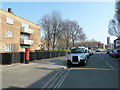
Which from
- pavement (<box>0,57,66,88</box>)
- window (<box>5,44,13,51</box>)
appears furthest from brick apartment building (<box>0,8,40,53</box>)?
pavement (<box>0,57,66,88</box>)

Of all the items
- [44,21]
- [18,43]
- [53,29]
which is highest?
[44,21]

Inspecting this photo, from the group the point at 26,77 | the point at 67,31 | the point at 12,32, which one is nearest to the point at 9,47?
the point at 12,32

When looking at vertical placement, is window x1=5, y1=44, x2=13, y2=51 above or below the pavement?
above

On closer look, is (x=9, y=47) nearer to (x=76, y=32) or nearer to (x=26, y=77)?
(x=26, y=77)

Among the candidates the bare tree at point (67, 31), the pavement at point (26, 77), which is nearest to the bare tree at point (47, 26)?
the bare tree at point (67, 31)

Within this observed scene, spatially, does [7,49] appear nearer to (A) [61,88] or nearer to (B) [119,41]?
(A) [61,88]

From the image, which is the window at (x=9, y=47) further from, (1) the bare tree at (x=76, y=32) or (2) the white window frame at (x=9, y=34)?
(1) the bare tree at (x=76, y=32)

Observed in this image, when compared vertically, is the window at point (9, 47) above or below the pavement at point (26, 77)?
above

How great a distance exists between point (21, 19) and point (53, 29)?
582 inches

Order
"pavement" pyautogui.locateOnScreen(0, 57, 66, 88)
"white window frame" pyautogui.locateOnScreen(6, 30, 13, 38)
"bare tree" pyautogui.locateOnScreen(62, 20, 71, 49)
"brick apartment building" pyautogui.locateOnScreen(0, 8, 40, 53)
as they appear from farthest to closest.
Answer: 1. "bare tree" pyautogui.locateOnScreen(62, 20, 71, 49)
2. "white window frame" pyautogui.locateOnScreen(6, 30, 13, 38)
3. "brick apartment building" pyautogui.locateOnScreen(0, 8, 40, 53)
4. "pavement" pyautogui.locateOnScreen(0, 57, 66, 88)

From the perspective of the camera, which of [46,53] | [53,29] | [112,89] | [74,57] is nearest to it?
[112,89]

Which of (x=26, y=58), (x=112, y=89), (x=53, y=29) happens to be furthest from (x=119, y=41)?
(x=112, y=89)

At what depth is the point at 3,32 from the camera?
25.5 m

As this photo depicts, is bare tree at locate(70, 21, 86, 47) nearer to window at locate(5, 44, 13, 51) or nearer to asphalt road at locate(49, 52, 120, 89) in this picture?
window at locate(5, 44, 13, 51)
